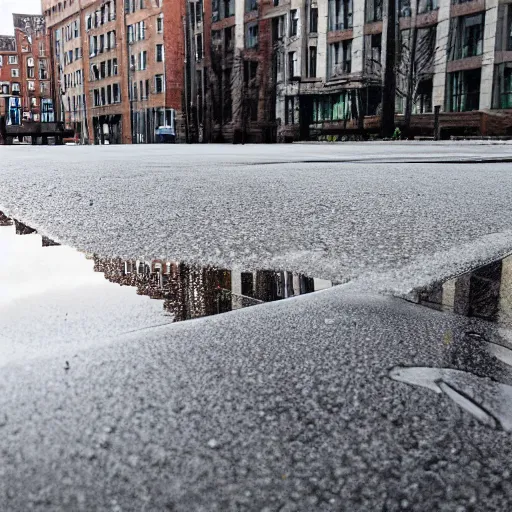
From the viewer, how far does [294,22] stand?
2452 centimetres

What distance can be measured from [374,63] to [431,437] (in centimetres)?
2248

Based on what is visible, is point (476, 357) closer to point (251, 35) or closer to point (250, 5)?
point (251, 35)

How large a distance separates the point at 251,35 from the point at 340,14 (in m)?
5.00

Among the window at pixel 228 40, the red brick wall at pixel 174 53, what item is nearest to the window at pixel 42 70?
the red brick wall at pixel 174 53

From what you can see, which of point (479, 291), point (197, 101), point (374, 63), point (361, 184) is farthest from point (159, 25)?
point (479, 291)

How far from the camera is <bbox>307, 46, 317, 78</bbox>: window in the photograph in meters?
23.8

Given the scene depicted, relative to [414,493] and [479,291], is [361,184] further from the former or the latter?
[414,493]

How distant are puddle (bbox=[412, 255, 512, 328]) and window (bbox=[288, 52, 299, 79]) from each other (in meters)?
24.1

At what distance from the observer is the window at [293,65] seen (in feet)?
80.6

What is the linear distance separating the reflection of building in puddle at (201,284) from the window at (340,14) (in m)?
22.6

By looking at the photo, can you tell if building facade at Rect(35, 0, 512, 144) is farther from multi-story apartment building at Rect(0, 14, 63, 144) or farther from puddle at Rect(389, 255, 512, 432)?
multi-story apartment building at Rect(0, 14, 63, 144)

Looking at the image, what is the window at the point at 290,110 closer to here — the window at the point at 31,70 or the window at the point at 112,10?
the window at the point at 112,10

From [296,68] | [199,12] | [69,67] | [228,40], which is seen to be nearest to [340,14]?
[296,68]

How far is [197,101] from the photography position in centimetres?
2938
